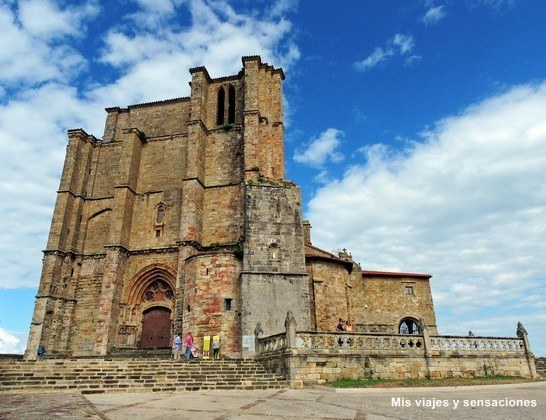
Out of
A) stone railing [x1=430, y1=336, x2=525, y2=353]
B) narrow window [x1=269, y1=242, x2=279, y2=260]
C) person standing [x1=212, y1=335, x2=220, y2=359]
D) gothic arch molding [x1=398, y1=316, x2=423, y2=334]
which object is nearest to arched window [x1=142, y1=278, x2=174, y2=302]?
person standing [x1=212, y1=335, x2=220, y2=359]

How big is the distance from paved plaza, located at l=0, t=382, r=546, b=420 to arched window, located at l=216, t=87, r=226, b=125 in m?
21.8

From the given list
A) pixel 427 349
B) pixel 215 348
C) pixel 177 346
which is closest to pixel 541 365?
pixel 427 349

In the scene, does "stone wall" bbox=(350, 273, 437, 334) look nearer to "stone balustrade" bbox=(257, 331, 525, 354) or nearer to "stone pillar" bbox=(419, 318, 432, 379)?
"stone balustrade" bbox=(257, 331, 525, 354)

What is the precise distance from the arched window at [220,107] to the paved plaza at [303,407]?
858 inches

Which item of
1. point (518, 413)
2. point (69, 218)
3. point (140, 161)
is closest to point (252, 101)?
point (140, 161)

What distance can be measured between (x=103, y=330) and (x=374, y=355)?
15385 mm

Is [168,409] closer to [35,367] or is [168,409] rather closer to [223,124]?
[35,367]

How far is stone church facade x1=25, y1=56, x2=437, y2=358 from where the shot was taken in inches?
770

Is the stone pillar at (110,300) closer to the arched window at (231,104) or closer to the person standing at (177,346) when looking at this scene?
the person standing at (177,346)

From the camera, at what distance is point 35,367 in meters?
12.3

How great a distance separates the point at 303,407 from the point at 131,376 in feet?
21.8

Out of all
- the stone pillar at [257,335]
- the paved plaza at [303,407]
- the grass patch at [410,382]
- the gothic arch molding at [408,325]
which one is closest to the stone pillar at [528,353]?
the grass patch at [410,382]

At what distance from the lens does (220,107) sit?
2944 cm

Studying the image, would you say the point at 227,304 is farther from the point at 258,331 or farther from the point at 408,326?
the point at 408,326
